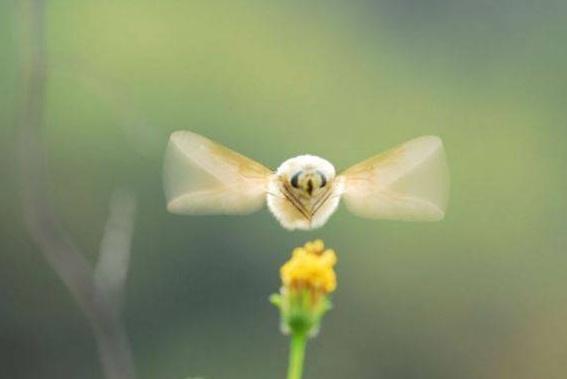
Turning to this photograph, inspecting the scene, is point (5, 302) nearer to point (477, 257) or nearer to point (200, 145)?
point (477, 257)

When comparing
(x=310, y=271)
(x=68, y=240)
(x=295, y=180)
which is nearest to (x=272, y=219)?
(x=68, y=240)

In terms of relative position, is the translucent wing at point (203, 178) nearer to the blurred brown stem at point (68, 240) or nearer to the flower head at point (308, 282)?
the flower head at point (308, 282)

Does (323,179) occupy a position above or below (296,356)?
above

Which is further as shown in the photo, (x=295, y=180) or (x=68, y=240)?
(x=68, y=240)

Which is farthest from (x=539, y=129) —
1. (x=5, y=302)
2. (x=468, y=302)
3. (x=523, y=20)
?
(x=5, y=302)

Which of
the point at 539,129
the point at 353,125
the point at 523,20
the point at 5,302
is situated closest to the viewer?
the point at 5,302

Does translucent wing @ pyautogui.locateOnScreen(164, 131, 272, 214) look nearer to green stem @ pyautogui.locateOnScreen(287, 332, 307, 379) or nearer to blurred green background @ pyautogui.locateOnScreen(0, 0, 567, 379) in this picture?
green stem @ pyautogui.locateOnScreen(287, 332, 307, 379)

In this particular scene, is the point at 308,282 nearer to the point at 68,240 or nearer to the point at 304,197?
the point at 304,197
